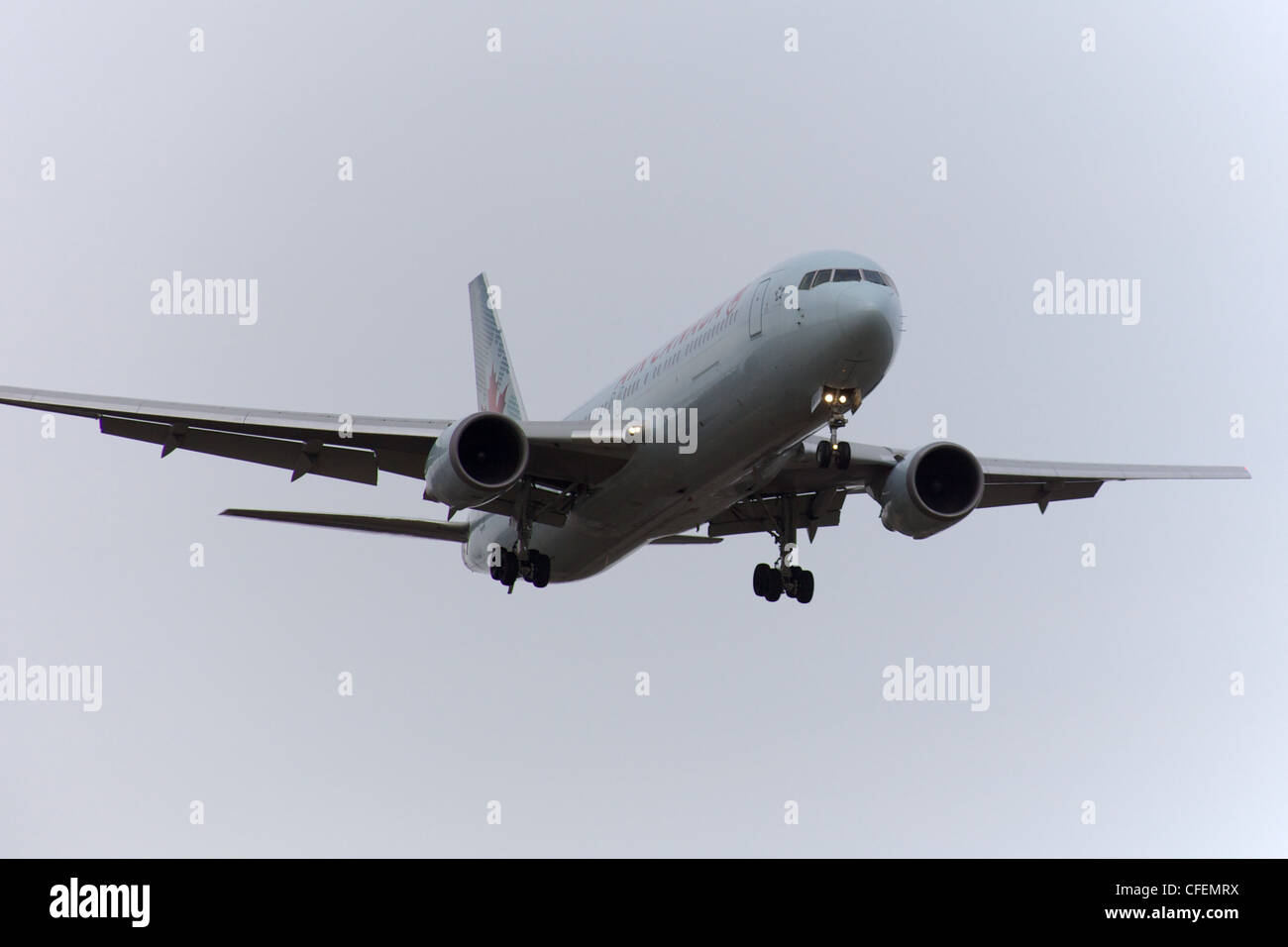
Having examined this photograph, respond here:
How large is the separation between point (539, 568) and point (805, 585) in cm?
518

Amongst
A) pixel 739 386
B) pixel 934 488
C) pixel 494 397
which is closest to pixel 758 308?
pixel 739 386

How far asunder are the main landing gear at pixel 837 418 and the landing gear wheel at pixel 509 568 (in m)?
7.84

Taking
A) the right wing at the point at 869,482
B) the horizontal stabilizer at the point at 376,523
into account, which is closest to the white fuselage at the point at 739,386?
the right wing at the point at 869,482

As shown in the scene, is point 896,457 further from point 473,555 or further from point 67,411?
point 67,411

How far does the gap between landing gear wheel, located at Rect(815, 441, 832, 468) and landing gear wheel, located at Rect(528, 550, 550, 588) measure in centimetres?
751

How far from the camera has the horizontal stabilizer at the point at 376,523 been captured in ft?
101

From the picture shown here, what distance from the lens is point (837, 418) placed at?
2500cm

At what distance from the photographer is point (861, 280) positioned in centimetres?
2469

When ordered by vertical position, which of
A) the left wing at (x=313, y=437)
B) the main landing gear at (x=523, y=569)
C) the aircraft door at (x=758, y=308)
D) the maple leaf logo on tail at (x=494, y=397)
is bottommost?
the main landing gear at (x=523, y=569)

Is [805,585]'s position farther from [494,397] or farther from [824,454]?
[494,397]

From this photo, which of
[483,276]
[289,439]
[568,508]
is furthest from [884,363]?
[483,276]

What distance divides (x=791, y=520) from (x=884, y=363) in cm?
800

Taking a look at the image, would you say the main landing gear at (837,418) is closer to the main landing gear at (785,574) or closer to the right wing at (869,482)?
the right wing at (869,482)
